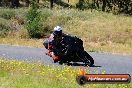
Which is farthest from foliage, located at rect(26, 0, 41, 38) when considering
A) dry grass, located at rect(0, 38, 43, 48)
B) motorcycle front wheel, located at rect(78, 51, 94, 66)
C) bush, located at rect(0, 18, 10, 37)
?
motorcycle front wheel, located at rect(78, 51, 94, 66)

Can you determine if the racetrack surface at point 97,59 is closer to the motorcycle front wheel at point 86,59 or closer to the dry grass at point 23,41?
the motorcycle front wheel at point 86,59

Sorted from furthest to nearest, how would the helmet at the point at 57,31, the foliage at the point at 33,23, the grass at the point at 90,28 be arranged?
the foliage at the point at 33,23
the grass at the point at 90,28
the helmet at the point at 57,31

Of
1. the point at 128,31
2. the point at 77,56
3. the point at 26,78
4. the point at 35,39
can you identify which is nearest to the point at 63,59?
the point at 77,56

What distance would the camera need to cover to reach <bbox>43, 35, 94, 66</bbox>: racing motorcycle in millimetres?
15875

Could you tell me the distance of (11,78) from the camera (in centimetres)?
1089

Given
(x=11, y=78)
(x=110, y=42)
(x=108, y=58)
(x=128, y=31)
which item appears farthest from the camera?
(x=128, y=31)

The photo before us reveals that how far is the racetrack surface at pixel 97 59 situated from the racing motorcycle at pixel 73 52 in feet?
1.34

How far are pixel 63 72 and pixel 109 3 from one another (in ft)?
155

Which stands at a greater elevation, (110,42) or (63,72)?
(63,72)

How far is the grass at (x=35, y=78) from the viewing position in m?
10.1

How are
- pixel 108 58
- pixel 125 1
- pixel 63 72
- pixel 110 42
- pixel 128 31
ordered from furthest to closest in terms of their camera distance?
pixel 125 1 < pixel 128 31 < pixel 110 42 < pixel 108 58 < pixel 63 72

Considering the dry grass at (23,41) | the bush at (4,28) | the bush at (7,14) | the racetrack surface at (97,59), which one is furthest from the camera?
the bush at (7,14)

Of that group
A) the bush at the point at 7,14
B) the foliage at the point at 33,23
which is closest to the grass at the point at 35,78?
the foliage at the point at 33,23

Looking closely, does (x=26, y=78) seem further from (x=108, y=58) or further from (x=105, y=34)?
(x=105, y=34)
